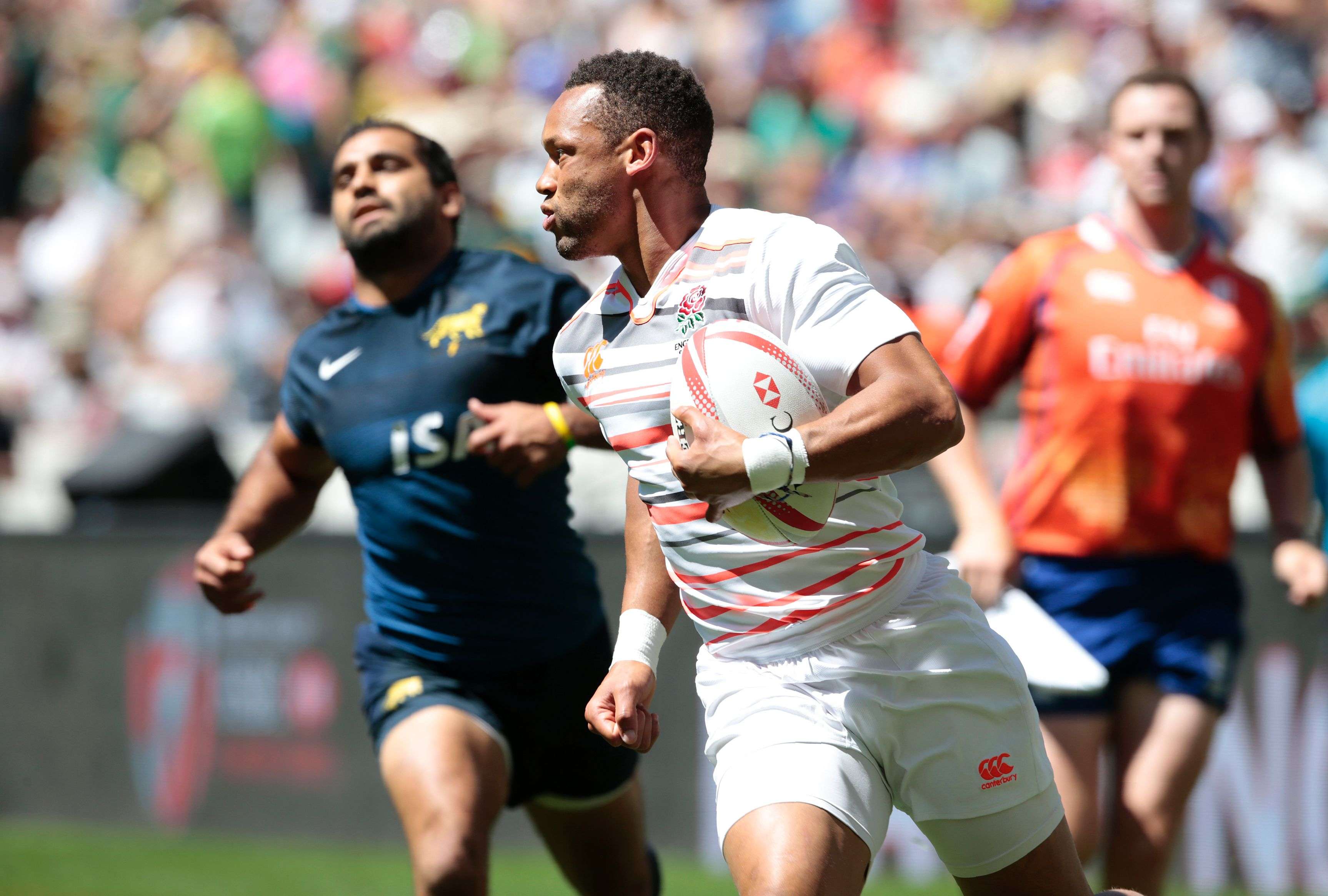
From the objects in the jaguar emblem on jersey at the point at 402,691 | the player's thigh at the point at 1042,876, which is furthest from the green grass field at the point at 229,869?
the player's thigh at the point at 1042,876

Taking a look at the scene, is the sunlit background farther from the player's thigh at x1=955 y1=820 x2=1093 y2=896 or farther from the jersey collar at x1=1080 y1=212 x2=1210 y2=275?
the player's thigh at x1=955 y1=820 x2=1093 y2=896

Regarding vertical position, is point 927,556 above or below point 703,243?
below

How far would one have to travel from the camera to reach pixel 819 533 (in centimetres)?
325

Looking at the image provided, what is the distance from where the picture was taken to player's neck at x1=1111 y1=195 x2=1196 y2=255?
16.2 ft

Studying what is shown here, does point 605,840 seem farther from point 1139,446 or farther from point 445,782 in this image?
point 1139,446

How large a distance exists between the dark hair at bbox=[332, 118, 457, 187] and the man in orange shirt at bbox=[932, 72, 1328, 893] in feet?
5.72

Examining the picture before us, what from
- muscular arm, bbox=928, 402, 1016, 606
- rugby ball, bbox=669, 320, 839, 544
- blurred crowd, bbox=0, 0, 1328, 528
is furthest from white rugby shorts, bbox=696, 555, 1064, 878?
Answer: blurred crowd, bbox=0, 0, 1328, 528

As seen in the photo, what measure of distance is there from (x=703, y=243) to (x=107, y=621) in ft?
21.8

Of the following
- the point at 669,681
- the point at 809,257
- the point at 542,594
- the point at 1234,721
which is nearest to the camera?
the point at 809,257

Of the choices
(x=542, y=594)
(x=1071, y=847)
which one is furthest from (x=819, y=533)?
(x=542, y=594)

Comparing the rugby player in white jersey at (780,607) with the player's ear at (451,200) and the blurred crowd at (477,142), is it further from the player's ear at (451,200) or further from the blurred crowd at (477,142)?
the blurred crowd at (477,142)

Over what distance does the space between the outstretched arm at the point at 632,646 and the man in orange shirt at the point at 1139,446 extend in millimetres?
1402

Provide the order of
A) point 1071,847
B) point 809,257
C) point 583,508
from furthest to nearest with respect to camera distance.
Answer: point 583,508 < point 1071,847 < point 809,257

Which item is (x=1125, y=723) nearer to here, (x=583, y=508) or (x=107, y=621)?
(x=583, y=508)
